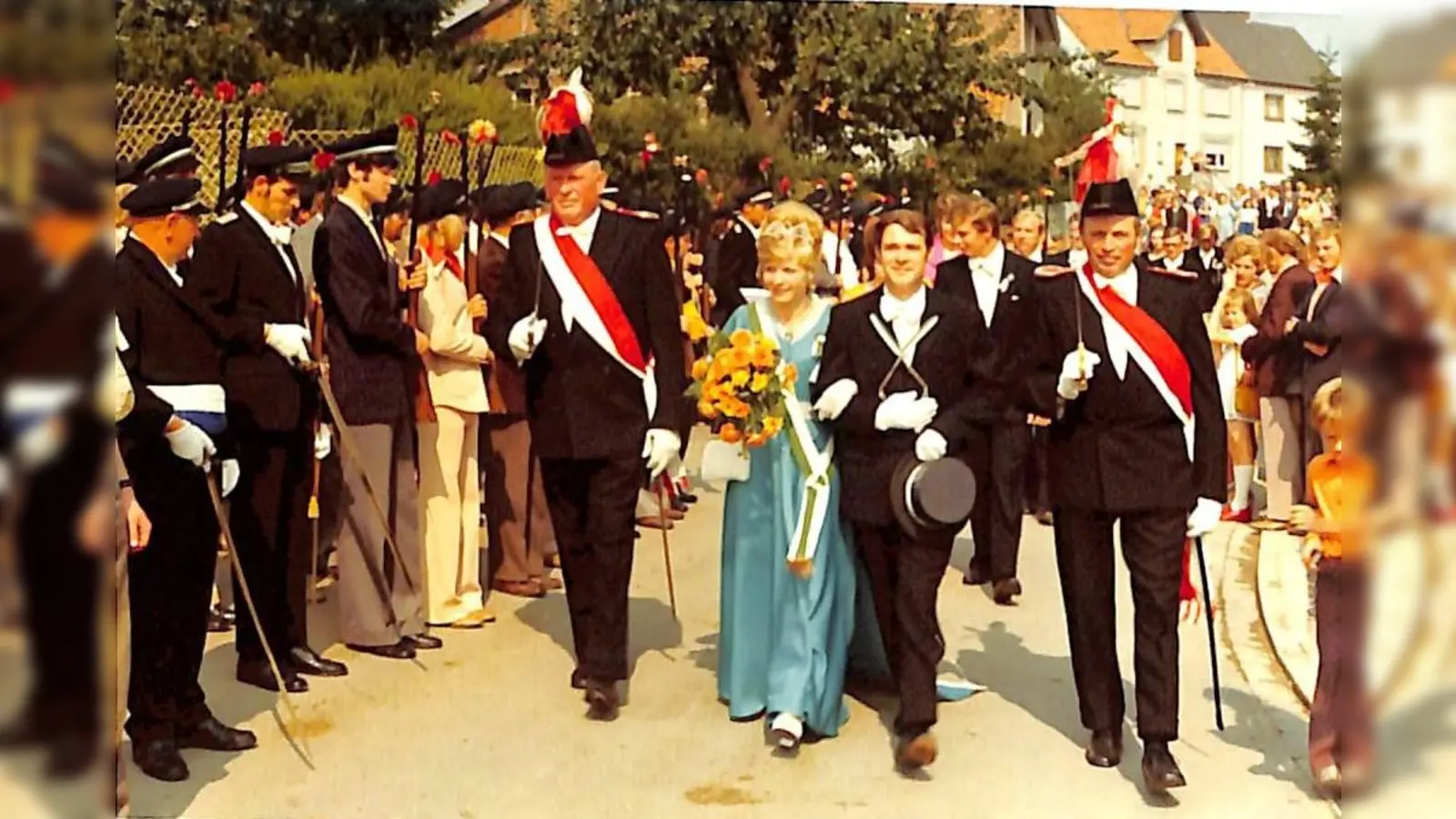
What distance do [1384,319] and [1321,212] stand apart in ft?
7.33

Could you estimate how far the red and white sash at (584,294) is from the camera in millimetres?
4914

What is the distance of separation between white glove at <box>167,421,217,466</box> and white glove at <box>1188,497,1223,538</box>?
94.1 inches

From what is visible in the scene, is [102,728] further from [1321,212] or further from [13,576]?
[1321,212]

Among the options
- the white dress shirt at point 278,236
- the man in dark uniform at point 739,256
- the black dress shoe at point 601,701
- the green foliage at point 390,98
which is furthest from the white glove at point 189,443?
the man in dark uniform at point 739,256

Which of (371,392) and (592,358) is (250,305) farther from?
(592,358)

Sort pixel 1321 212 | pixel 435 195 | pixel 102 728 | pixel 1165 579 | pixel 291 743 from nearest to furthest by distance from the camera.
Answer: pixel 102 728 < pixel 1165 579 < pixel 291 743 < pixel 1321 212 < pixel 435 195

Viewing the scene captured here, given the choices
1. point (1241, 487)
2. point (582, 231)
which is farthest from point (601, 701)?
point (1241, 487)

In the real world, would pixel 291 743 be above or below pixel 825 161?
below

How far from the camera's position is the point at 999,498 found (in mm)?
6234

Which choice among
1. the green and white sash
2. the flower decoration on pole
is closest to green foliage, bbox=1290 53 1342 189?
the green and white sash

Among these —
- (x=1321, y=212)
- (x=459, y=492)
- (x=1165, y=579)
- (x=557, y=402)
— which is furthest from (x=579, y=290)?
(x=1321, y=212)

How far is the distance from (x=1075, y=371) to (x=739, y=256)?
1.84 m

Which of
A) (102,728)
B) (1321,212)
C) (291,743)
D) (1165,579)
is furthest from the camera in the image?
(1321,212)

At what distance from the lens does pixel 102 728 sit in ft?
9.78
